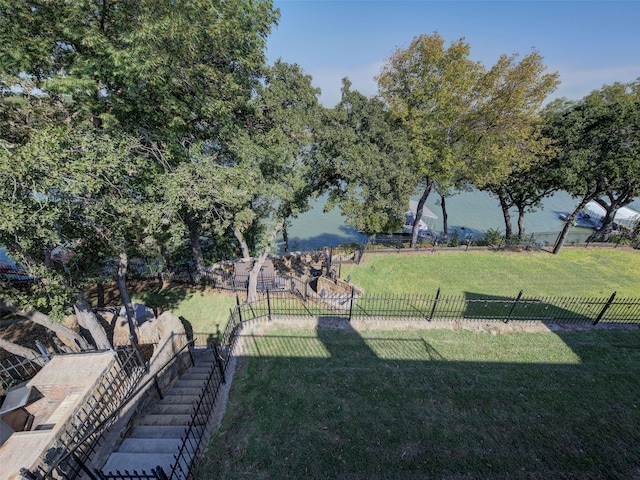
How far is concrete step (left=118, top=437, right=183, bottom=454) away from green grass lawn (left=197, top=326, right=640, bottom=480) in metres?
0.74

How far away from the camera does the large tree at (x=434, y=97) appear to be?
14.5m

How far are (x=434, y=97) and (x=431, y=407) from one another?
15.6 m

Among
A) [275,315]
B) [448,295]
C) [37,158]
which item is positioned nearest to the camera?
[37,158]

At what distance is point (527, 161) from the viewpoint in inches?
610

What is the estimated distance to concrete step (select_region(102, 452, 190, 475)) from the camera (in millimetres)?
4836

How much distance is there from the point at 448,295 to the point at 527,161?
9674 millimetres

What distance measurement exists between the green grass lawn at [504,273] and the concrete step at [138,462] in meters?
11.2

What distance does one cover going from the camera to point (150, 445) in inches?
211

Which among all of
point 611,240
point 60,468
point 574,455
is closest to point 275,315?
point 60,468

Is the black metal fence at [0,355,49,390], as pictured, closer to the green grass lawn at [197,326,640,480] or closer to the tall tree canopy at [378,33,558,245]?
the green grass lawn at [197,326,640,480]

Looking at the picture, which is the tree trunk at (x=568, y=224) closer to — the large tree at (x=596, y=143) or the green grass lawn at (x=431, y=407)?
the large tree at (x=596, y=143)

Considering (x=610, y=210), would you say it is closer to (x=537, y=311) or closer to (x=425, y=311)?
(x=537, y=311)

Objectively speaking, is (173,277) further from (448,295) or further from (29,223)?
(448,295)

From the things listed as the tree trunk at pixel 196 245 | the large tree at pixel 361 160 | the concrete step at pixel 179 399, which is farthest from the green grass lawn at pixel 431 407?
the tree trunk at pixel 196 245
